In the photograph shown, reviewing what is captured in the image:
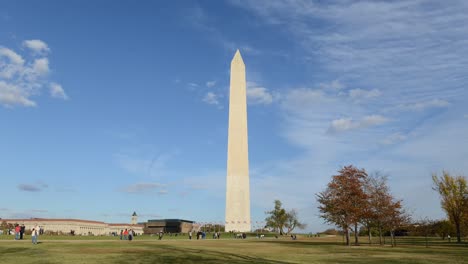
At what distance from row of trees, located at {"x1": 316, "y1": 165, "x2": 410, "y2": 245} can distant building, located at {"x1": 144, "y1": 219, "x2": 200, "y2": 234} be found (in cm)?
A: 5743

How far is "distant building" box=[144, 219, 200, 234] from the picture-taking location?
94875 millimetres

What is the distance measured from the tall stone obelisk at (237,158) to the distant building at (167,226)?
27.1 meters

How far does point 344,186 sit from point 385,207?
508 centimetres

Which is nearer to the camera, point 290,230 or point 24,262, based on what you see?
point 24,262

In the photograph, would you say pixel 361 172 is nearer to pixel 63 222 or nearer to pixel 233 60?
pixel 233 60

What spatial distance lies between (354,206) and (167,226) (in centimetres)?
6196

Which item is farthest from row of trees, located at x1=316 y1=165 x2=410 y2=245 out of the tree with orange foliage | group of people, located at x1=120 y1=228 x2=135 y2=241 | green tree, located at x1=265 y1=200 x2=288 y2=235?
green tree, located at x1=265 y1=200 x2=288 y2=235

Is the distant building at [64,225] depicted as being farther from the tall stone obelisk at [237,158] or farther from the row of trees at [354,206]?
the row of trees at [354,206]

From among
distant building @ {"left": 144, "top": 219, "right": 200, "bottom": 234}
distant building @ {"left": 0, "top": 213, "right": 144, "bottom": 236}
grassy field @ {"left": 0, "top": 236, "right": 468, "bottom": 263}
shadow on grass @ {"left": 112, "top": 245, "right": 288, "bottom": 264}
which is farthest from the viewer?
distant building @ {"left": 144, "top": 219, "right": 200, "bottom": 234}

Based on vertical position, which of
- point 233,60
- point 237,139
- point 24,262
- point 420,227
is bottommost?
point 24,262

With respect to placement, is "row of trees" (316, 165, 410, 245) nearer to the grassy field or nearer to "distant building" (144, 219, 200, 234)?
the grassy field

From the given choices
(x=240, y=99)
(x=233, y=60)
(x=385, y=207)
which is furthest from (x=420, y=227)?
(x=233, y=60)

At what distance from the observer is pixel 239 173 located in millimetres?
68375

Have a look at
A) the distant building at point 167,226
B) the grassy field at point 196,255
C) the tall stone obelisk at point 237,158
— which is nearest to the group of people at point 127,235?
the grassy field at point 196,255
